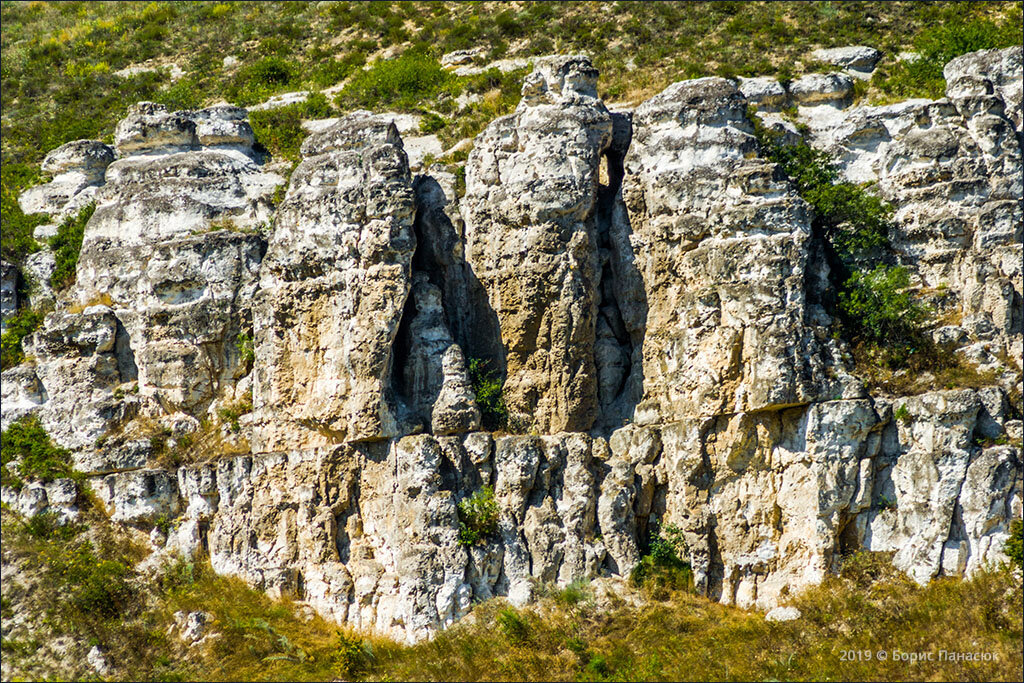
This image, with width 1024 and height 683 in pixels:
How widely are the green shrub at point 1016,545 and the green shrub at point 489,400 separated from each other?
330 inches

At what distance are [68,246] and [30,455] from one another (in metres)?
5.06

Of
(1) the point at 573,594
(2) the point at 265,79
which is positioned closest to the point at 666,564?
(1) the point at 573,594

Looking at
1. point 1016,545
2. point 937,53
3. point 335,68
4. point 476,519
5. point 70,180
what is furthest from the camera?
point 335,68

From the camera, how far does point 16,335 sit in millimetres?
17734

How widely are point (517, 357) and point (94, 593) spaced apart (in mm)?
8381

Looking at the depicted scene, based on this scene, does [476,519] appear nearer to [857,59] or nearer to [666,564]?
[666,564]

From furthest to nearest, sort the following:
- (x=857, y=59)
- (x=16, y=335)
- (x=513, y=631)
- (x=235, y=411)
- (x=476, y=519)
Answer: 1. (x=857, y=59)
2. (x=16, y=335)
3. (x=235, y=411)
4. (x=476, y=519)
5. (x=513, y=631)

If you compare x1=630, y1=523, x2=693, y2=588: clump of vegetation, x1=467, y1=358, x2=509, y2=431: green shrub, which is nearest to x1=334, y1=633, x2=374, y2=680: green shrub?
x1=467, y1=358, x2=509, y2=431: green shrub

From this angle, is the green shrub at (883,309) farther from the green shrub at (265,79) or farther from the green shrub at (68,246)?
the green shrub at (265,79)

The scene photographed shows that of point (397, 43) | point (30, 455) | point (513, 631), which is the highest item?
point (397, 43)

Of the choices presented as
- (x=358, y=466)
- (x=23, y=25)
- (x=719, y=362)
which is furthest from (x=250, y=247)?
(x=23, y=25)

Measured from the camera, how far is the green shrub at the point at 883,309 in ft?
51.0

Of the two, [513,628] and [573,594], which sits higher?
[573,594]

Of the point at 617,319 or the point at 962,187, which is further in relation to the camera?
the point at 617,319
